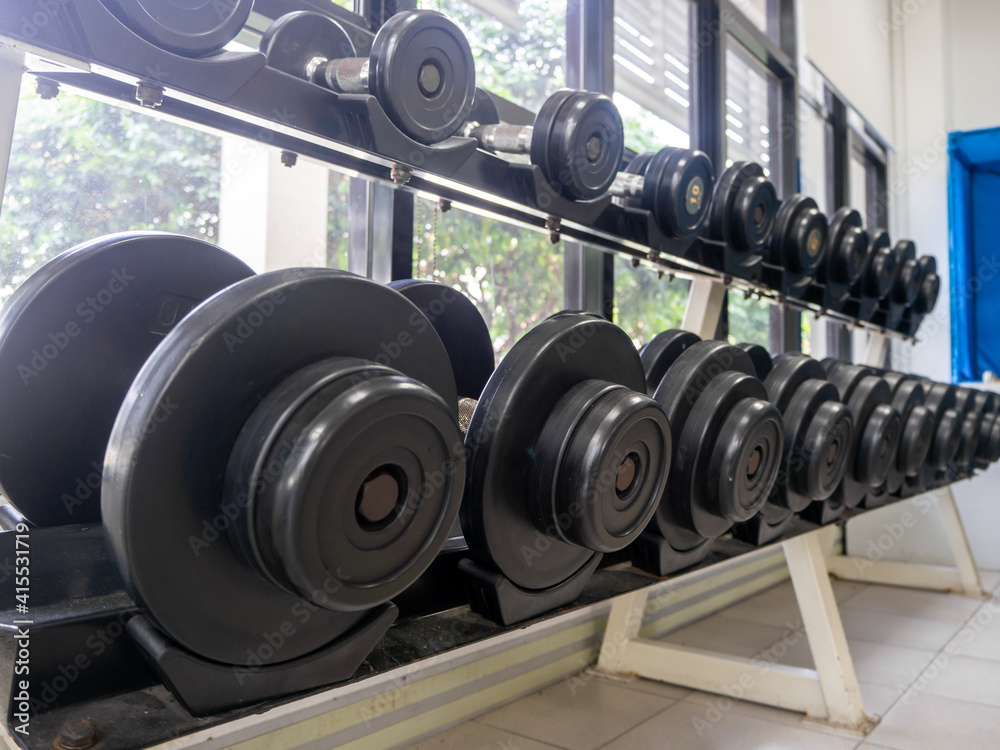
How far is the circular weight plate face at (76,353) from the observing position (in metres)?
0.81

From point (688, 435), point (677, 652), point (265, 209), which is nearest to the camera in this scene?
point (688, 435)

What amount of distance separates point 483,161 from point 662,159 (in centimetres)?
60

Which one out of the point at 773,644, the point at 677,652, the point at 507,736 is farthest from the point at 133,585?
the point at 773,644

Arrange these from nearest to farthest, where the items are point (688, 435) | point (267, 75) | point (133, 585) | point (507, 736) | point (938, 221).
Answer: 1. point (133, 585)
2. point (267, 75)
3. point (688, 435)
4. point (507, 736)
5. point (938, 221)

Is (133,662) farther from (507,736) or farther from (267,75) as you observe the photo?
(507,736)

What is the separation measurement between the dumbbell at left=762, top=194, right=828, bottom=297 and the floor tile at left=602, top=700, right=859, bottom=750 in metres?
1.14

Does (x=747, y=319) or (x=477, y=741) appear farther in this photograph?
(x=747, y=319)

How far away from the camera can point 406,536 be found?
70 cm

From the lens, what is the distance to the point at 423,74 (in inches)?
42.0

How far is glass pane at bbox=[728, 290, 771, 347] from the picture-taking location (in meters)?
3.15

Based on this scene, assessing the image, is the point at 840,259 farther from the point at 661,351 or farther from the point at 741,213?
the point at 661,351

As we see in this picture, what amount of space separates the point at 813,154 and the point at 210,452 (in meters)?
3.75

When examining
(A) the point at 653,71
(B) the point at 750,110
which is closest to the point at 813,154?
(B) the point at 750,110

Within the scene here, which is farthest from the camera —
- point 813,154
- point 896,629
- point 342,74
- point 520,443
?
point 813,154
